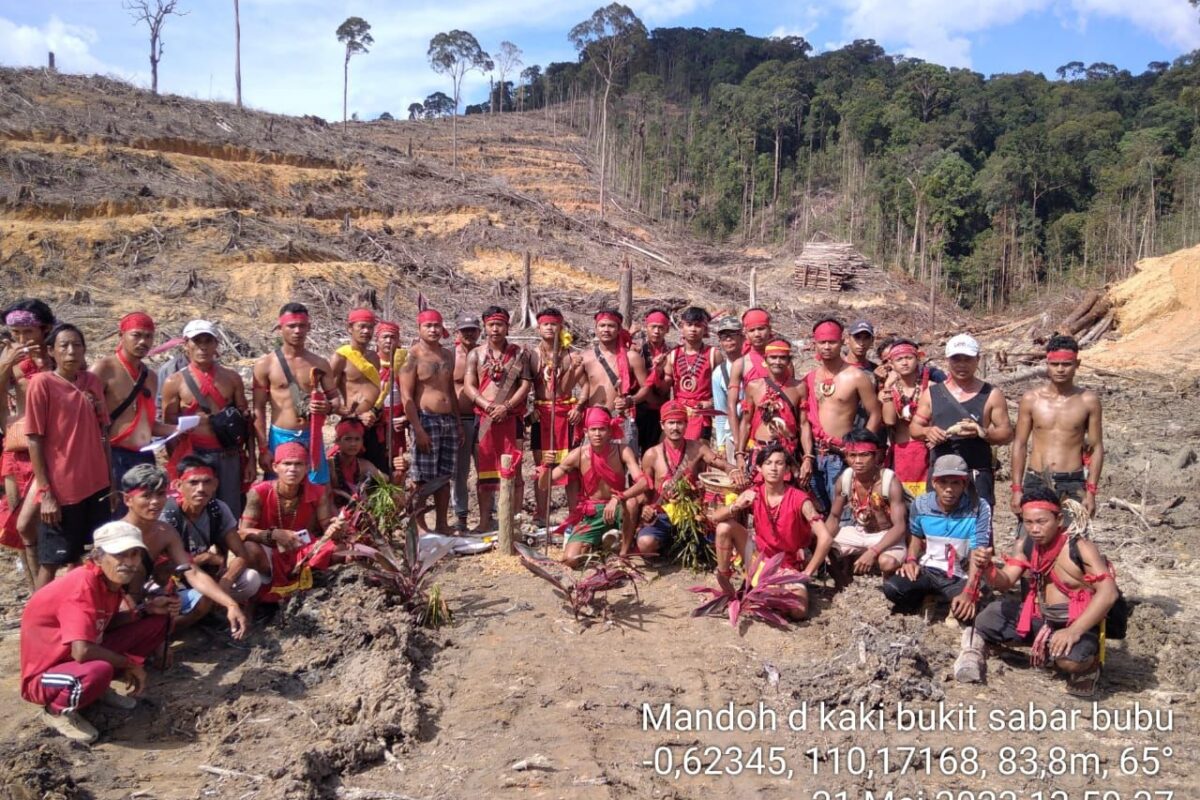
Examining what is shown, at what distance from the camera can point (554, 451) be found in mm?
6148

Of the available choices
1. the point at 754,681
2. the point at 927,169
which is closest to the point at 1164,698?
the point at 754,681

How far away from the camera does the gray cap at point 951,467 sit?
4.63 metres

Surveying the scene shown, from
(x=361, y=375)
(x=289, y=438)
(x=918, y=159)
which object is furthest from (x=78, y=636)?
(x=918, y=159)

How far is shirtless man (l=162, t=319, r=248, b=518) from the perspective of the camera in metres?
5.25

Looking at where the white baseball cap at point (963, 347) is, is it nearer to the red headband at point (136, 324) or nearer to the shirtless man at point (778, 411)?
the shirtless man at point (778, 411)

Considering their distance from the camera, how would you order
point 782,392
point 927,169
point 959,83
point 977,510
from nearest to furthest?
point 977,510 < point 782,392 < point 927,169 < point 959,83

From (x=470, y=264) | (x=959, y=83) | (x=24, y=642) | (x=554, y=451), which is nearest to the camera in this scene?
(x=24, y=642)

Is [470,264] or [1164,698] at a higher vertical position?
[470,264]

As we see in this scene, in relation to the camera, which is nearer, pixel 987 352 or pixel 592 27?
pixel 987 352

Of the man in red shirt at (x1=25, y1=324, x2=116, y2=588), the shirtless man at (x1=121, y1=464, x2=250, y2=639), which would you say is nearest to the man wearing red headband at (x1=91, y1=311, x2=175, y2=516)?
the man in red shirt at (x1=25, y1=324, x2=116, y2=588)

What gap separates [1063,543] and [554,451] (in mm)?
3251

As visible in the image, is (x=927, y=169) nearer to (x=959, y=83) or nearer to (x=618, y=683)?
(x=959, y=83)

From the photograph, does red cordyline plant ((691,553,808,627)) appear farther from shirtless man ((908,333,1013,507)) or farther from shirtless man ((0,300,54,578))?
shirtless man ((0,300,54,578))

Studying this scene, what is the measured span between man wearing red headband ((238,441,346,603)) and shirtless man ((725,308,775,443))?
8.92ft
